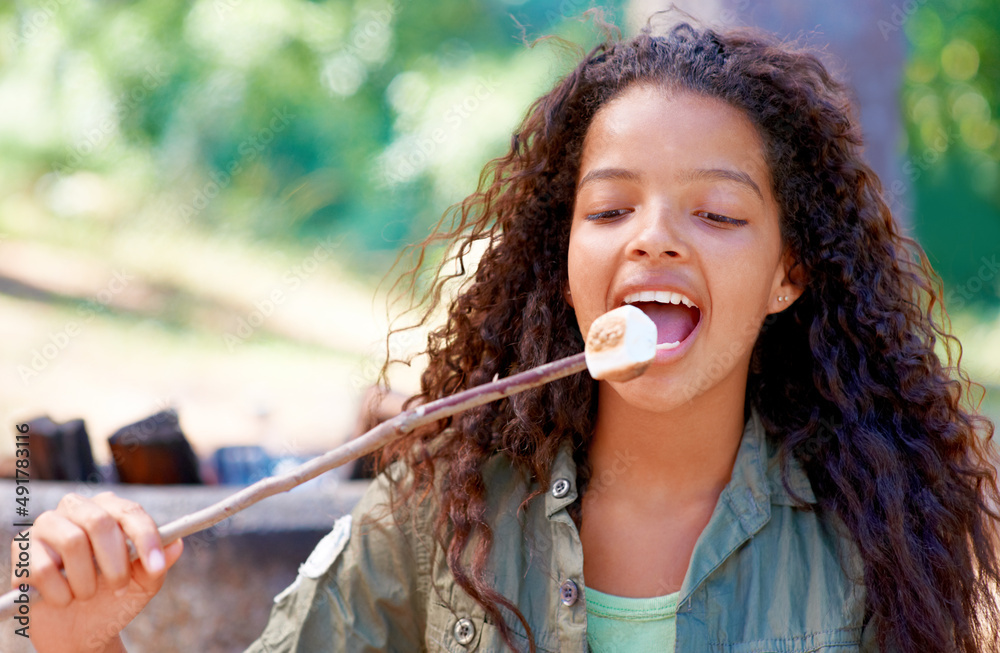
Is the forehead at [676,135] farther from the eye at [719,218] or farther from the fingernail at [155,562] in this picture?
the fingernail at [155,562]

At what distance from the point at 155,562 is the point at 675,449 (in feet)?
3.45

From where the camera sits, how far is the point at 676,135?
5.67 ft

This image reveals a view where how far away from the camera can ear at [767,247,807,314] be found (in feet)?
6.23

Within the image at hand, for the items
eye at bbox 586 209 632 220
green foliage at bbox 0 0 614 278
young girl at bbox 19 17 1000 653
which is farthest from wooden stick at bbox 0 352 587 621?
green foliage at bbox 0 0 614 278

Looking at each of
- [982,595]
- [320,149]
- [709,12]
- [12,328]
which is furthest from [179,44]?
[982,595]

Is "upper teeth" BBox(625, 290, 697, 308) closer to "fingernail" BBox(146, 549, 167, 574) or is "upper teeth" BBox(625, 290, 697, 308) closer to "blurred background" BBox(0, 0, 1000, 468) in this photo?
"fingernail" BBox(146, 549, 167, 574)

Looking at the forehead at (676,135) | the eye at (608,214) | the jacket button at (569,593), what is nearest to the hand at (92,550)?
the jacket button at (569,593)

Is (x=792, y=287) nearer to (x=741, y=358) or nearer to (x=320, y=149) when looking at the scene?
(x=741, y=358)

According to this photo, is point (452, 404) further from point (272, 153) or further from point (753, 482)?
point (272, 153)

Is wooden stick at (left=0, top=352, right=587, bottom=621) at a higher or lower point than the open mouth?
lower

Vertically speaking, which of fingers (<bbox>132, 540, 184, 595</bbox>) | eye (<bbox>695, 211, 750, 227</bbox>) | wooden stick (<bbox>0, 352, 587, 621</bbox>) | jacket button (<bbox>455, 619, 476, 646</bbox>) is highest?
eye (<bbox>695, 211, 750, 227</bbox>)

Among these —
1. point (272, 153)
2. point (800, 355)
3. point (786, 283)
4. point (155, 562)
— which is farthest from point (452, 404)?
point (272, 153)

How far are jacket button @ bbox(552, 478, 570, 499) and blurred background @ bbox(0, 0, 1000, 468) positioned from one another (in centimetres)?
461

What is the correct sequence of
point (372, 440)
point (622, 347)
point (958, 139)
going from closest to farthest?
1. point (372, 440)
2. point (622, 347)
3. point (958, 139)
